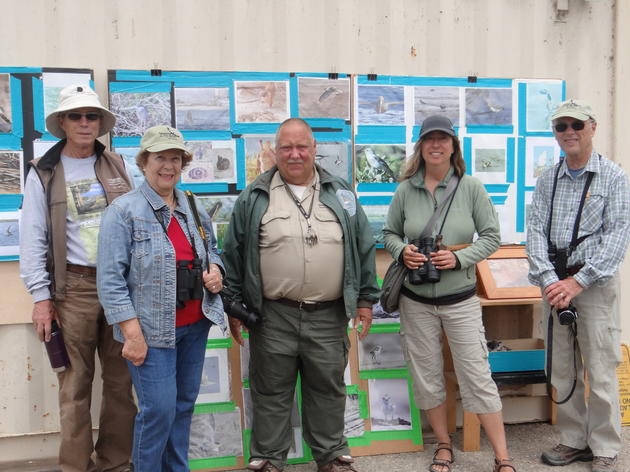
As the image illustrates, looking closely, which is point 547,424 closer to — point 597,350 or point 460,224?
point 597,350

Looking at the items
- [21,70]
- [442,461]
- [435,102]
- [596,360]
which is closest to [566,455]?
[596,360]

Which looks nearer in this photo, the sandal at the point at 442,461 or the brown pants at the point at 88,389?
the brown pants at the point at 88,389

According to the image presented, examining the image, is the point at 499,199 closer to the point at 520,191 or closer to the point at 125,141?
the point at 520,191

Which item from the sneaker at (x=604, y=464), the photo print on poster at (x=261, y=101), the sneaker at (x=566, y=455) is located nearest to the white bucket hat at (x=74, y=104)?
the photo print on poster at (x=261, y=101)

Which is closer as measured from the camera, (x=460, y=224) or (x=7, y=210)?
(x=460, y=224)

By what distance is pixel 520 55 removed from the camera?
4.51 m

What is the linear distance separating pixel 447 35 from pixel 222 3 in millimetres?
1635

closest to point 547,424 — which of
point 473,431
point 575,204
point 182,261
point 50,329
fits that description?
point 473,431

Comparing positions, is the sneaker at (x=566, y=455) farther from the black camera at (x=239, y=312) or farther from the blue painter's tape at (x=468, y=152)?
the black camera at (x=239, y=312)

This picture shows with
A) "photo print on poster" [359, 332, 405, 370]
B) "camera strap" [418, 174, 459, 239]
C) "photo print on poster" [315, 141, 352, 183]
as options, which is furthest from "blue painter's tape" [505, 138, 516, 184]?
"photo print on poster" [359, 332, 405, 370]

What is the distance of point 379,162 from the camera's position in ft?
14.2

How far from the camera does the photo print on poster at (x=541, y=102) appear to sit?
4.51 meters

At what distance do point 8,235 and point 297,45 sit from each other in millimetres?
2286

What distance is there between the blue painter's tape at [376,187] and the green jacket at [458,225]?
23.1 inches
